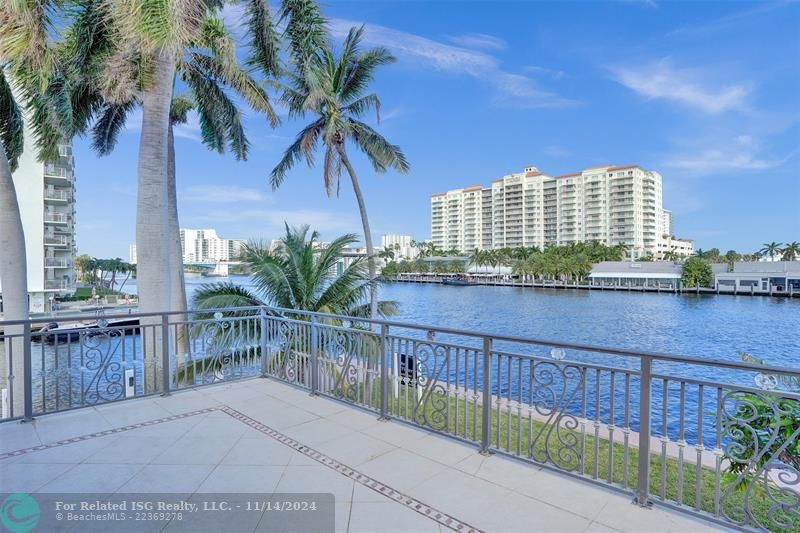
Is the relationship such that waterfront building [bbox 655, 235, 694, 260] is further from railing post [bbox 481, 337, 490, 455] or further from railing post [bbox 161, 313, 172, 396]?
railing post [bbox 161, 313, 172, 396]

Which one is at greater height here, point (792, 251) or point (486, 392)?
point (792, 251)

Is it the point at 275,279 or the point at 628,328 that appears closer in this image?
the point at 275,279

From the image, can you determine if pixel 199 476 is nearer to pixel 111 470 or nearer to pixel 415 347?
pixel 111 470

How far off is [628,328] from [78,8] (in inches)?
1245

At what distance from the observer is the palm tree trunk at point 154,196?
20.9 feet

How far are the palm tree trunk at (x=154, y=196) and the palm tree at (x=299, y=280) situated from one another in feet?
5.32

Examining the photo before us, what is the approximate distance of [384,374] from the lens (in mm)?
4285

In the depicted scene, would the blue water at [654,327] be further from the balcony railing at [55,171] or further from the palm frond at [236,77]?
the balcony railing at [55,171]

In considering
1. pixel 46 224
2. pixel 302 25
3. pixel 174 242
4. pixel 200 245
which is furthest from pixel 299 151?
pixel 200 245

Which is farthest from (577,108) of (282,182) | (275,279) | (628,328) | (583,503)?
(583,503)

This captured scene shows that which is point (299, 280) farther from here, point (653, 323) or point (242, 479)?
point (653, 323)

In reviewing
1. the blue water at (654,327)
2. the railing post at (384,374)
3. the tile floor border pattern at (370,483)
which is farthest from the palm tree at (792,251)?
the tile floor border pattern at (370,483)

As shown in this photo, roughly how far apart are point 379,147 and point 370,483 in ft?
36.5

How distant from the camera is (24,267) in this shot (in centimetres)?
779
